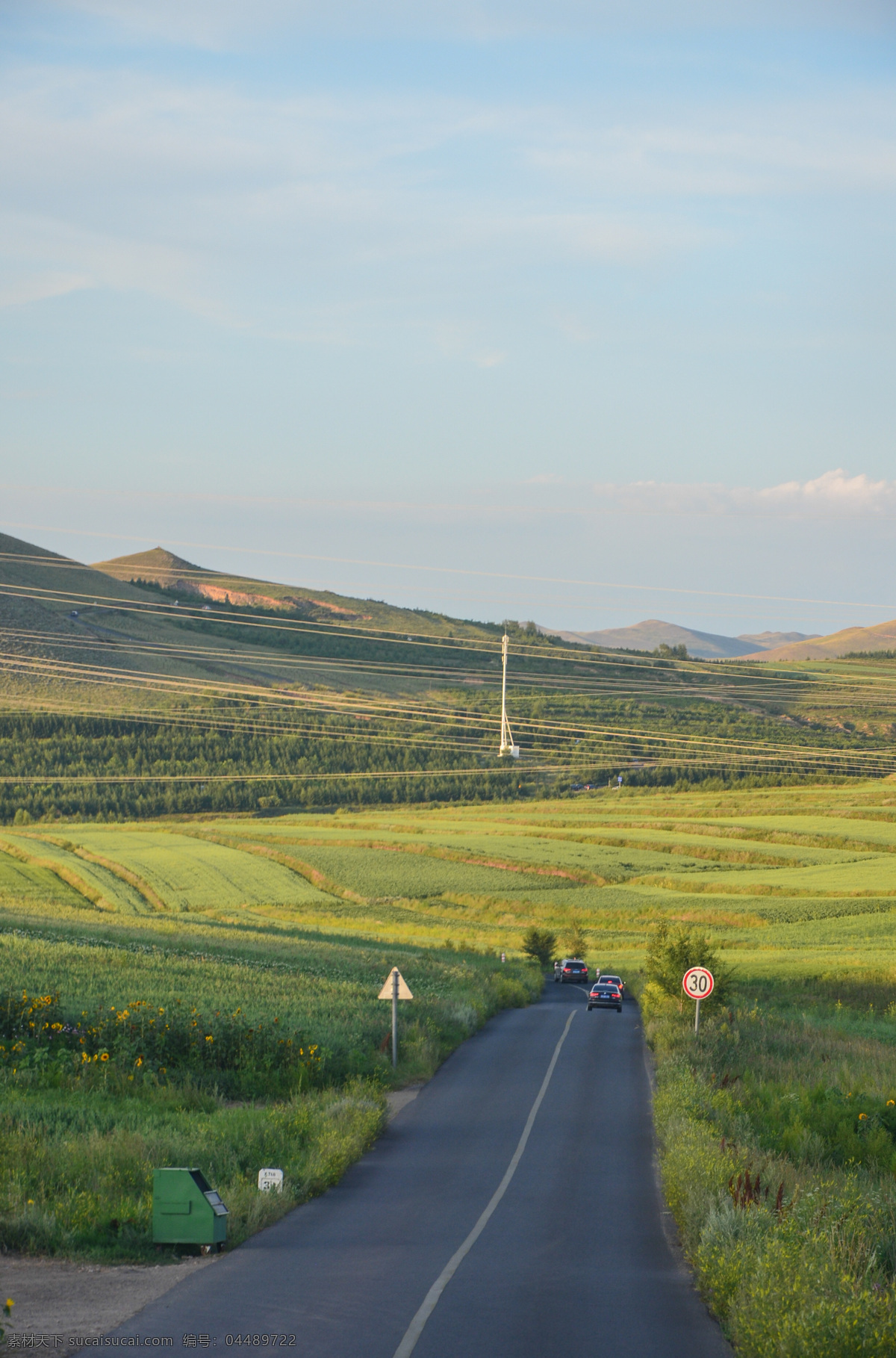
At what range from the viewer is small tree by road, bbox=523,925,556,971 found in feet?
200

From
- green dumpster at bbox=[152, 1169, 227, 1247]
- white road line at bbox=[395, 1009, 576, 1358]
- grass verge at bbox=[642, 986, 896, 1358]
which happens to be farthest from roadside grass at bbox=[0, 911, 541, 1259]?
grass verge at bbox=[642, 986, 896, 1358]

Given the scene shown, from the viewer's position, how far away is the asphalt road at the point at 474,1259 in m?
9.90

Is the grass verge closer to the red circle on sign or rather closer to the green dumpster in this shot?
the red circle on sign

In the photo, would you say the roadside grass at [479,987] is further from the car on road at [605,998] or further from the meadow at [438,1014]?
the car on road at [605,998]

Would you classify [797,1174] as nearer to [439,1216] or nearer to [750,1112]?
[439,1216]

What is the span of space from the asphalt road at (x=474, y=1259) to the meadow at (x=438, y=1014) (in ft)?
1.88

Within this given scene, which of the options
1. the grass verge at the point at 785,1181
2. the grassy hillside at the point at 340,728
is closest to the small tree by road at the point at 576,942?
the grass verge at the point at 785,1181

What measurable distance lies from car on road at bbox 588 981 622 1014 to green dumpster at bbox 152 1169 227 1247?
34.6 m

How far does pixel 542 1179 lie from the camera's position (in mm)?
16922

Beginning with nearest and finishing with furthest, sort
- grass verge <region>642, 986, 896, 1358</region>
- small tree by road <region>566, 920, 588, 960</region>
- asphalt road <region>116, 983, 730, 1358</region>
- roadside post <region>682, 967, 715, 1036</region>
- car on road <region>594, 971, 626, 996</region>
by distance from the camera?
1. grass verge <region>642, 986, 896, 1358</region>
2. asphalt road <region>116, 983, 730, 1358</region>
3. roadside post <region>682, 967, 715, 1036</region>
4. car on road <region>594, 971, 626, 996</region>
5. small tree by road <region>566, 920, 588, 960</region>

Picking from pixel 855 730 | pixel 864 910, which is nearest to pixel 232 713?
pixel 855 730

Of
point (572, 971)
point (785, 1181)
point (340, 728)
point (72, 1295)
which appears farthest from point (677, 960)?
point (340, 728)

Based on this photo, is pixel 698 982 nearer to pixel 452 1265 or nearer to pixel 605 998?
pixel 452 1265

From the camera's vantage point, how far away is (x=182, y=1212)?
12375mm
